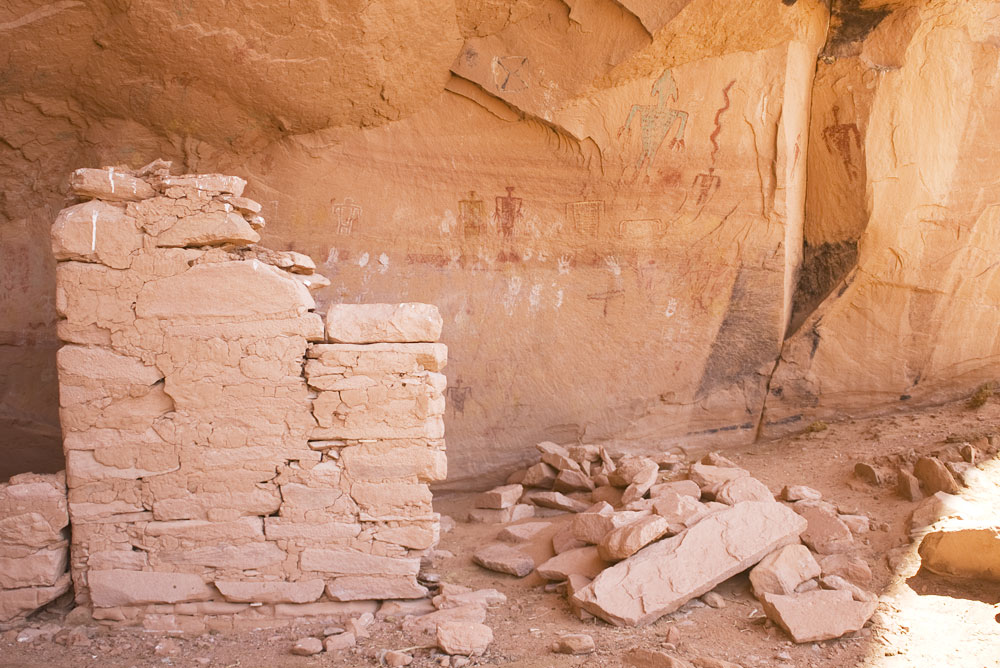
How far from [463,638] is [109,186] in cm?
241

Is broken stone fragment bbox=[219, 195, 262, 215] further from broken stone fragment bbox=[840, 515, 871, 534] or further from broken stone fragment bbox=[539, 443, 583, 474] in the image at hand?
broken stone fragment bbox=[840, 515, 871, 534]

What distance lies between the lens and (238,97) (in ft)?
15.9

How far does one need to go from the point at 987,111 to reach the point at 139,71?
5.76m

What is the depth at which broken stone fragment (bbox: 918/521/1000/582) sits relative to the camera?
11.6ft

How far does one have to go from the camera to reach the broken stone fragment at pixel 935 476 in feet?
14.1

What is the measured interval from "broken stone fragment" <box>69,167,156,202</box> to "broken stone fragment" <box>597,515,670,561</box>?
2563 millimetres

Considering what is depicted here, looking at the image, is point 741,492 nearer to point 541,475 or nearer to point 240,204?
point 541,475

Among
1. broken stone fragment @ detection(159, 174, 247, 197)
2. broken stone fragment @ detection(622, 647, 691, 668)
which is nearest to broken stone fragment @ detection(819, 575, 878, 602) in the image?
broken stone fragment @ detection(622, 647, 691, 668)

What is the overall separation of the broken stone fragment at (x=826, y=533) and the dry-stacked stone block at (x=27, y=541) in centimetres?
347

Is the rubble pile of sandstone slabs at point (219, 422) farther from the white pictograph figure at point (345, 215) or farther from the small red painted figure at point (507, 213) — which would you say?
the small red painted figure at point (507, 213)

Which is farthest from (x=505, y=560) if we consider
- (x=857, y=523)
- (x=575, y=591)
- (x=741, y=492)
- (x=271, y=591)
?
(x=857, y=523)

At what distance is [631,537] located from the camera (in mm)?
3547

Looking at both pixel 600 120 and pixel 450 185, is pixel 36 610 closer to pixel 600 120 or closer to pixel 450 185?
pixel 450 185

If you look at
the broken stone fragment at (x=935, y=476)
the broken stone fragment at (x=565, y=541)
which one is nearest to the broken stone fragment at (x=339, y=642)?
the broken stone fragment at (x=565, y=541)
